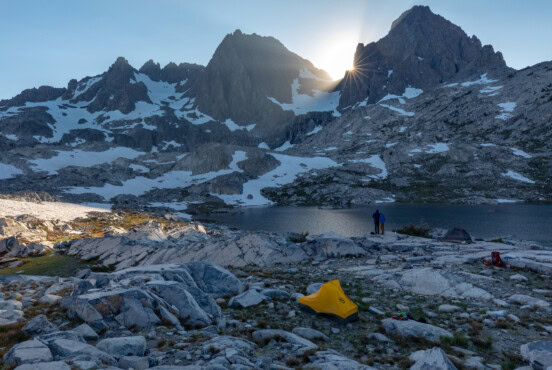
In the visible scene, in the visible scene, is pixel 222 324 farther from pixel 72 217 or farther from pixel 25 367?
pixel 72 217

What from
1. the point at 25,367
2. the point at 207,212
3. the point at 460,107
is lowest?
the point at 207,212

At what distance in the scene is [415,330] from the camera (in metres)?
9.52

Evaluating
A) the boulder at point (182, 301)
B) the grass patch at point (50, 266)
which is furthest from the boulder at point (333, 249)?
the grass patch at point (50, 266)

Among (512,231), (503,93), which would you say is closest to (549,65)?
(503,93)

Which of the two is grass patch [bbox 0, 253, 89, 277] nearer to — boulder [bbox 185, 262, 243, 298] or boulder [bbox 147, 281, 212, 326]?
boulder [bbox 185, 262, 243, 298]

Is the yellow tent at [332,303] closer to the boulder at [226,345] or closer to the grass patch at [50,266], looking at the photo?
the boulder at [226,345]

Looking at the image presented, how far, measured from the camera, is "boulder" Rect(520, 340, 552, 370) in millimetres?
6996

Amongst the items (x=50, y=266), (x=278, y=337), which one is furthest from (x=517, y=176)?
(x=50, y=266)

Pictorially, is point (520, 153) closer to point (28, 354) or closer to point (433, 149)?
point (433, 149)

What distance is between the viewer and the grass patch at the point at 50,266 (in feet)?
81.2

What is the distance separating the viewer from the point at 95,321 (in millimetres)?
9242

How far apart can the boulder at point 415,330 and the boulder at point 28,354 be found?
9620mm

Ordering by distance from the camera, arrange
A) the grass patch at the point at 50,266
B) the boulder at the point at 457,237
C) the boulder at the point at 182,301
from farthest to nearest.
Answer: the boulder at the point at 457,237 < the grass patch at the point at 50,266 < the boulder at the point at 182,301

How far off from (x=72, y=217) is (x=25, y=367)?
68.5 meters
